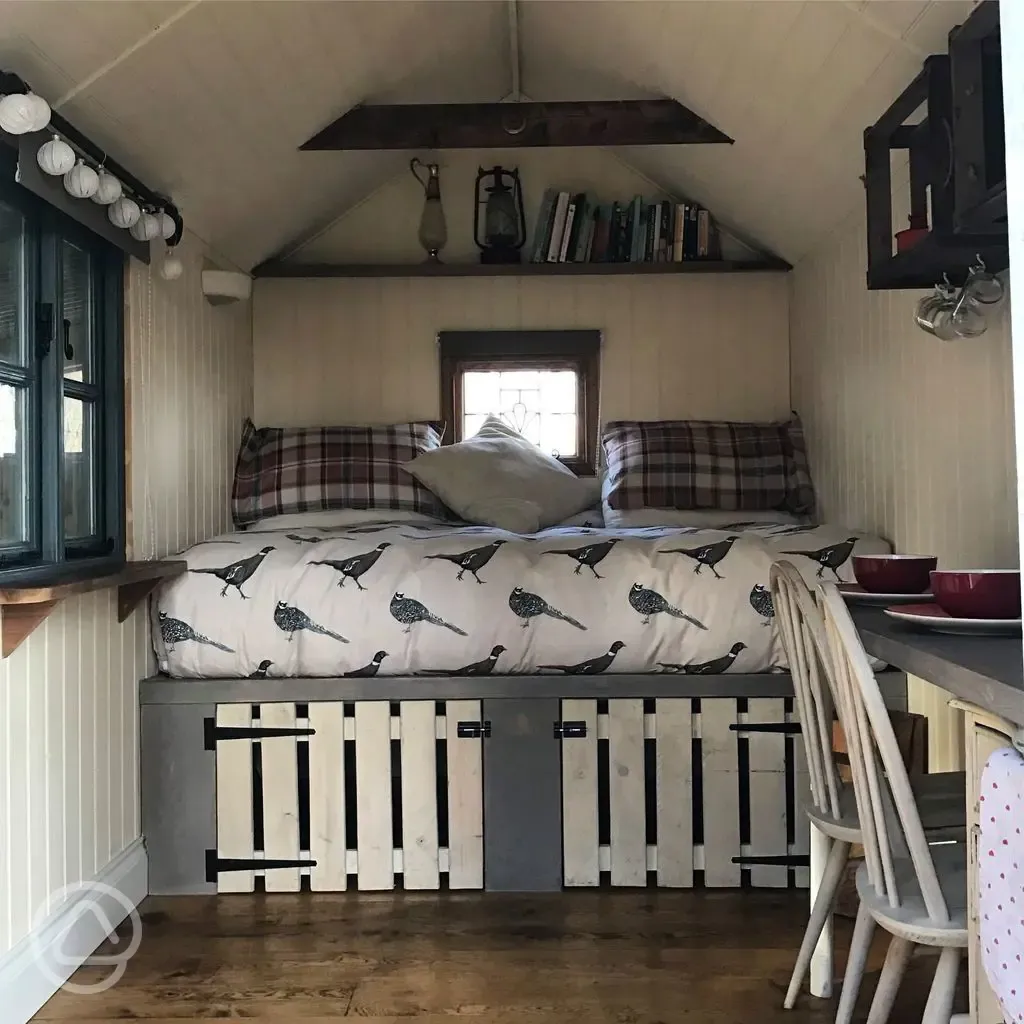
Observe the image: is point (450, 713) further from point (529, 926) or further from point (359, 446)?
point (359, 446)

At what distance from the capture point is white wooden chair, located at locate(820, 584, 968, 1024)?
1.30 meters

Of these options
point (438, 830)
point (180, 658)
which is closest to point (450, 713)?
point (438, 830)

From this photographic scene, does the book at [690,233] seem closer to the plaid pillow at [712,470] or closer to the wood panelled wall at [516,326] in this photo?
the wood panelled wall at [516,326]

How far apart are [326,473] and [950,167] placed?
2.21 metres

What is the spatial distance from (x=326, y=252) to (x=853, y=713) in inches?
117

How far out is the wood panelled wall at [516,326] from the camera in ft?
12.3

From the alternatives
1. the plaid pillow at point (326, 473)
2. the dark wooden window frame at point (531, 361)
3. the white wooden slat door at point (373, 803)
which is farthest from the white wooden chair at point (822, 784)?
the dark wooden window frame at point (531, 361)

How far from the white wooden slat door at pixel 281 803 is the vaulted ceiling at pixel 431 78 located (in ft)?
4.77

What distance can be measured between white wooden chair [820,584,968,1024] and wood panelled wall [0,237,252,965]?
4.79 ft

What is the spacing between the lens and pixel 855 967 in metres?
1.61

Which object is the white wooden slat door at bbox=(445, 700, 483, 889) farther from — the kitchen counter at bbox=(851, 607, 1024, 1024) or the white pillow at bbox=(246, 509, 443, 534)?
the kitchen counter at bbox=(851, 607, 1024, 1024)

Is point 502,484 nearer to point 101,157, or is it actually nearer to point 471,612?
point 471,612

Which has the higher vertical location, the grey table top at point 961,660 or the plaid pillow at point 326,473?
the plaid pillow at point 326,473
